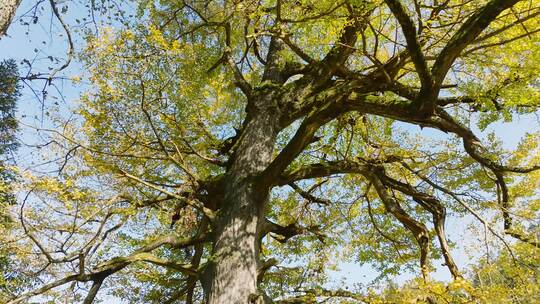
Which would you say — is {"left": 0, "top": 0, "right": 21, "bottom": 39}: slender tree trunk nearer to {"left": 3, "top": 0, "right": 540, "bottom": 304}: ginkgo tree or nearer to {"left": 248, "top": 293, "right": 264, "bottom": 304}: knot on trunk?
{"left": 3, "top": 0, "right": 540, "bottom": 304}: ginkgo tree

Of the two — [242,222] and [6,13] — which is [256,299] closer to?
[242,222]

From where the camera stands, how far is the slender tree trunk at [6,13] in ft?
9.27

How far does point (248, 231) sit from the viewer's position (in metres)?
3.91

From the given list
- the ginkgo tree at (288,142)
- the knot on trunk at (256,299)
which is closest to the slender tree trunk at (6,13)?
the ginkgo tree at (288,142)

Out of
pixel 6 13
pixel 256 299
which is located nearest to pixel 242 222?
pixel 256 299

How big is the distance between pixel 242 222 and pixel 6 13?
2.62 m

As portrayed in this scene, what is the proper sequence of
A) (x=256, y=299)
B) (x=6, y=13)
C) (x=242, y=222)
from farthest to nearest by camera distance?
(x=242, y=222) → (x=256, y=299) → (x=6, y=13)

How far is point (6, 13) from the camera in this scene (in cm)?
285

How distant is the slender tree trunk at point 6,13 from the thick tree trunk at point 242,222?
2.46 m

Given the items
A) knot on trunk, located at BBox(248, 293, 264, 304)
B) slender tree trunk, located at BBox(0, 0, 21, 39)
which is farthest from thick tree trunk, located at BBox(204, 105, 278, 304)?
slender tree trunk, located at BBox(0, 0, 21, 39)

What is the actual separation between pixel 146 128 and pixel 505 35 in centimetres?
428

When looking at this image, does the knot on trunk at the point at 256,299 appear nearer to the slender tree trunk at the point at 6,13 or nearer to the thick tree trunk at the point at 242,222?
the thick tree trunk at the point at 242,222

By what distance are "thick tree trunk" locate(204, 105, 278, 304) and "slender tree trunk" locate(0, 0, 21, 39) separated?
8.08ft

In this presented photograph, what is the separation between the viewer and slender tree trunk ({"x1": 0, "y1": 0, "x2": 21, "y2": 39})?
282 centimetres
